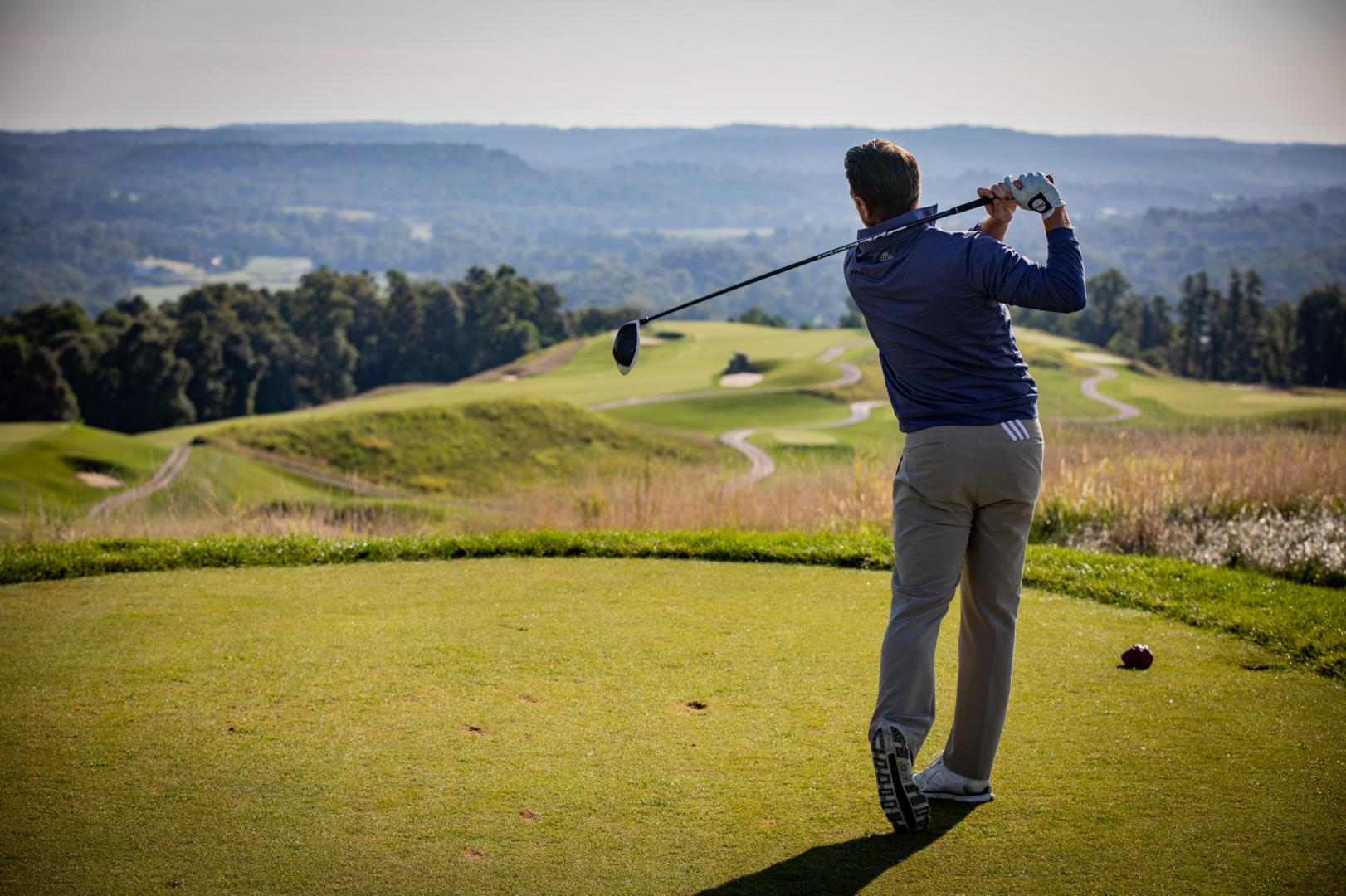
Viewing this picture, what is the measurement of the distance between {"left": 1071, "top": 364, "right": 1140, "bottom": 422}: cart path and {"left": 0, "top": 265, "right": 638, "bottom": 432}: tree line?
52.3m

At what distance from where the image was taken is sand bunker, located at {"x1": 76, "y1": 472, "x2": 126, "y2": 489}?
93.1 feet

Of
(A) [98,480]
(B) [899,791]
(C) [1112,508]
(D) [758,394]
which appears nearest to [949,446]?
(B) [899,791]

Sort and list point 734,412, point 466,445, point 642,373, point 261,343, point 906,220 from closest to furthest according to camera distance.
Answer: point 906,220 → point 466,445 → point 734,412 → point 642,373 → point 261,343

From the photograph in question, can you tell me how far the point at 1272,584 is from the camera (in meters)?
6.88

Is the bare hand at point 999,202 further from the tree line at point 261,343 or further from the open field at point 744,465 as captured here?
the tree line at point 261,343

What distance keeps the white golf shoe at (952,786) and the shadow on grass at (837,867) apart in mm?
192

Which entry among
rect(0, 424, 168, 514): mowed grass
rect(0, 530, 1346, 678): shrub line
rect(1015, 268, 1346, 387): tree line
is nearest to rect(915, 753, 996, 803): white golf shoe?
rect(0, 530, 1346, 678): shrub line

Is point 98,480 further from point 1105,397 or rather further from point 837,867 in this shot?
point 1105,397

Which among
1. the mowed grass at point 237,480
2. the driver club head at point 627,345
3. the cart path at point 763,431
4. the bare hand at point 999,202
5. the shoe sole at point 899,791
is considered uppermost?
the bare hand at point 999,202

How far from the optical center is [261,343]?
8300cm

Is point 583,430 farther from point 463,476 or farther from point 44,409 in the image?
point 44,409

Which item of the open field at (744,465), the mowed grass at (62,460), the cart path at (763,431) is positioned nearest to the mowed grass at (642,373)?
the open field at (744,465)

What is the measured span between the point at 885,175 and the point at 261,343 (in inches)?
3384

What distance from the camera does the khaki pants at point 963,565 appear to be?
3.57 meters
